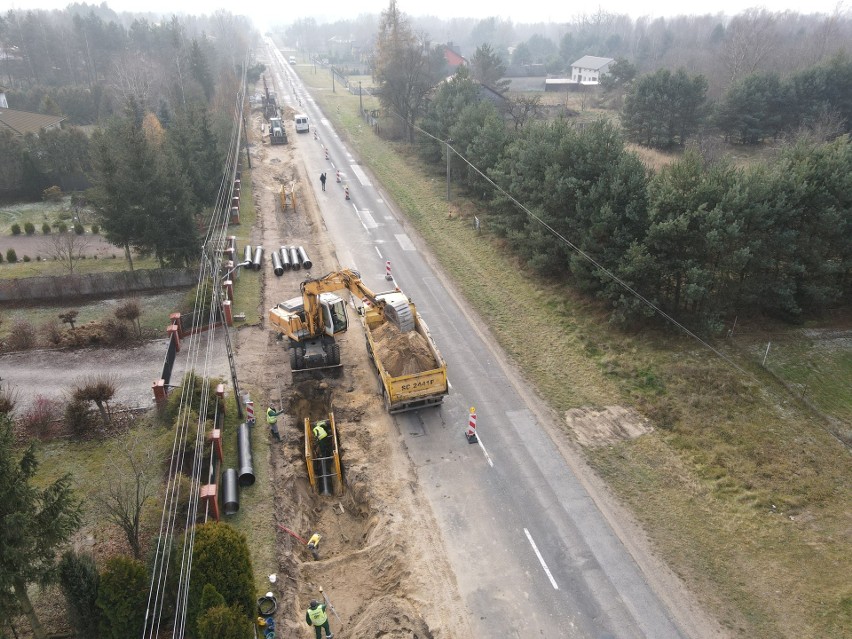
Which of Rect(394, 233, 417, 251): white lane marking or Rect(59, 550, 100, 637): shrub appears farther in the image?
Rect(394, 233, 417, 251): white lane marking

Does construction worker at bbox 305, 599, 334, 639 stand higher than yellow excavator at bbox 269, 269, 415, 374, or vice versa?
yellow excavator at bbox 269, 269, 415, 374

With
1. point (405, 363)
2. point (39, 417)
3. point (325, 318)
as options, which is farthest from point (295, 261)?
point (39, 417)

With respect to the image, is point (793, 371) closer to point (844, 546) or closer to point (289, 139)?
point (844, 546)

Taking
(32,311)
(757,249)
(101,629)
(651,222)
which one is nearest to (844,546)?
(757,249)

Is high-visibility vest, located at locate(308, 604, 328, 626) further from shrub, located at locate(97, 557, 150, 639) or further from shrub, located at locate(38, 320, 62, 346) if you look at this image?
shrub, located at locate(38, 320, 62, 346)

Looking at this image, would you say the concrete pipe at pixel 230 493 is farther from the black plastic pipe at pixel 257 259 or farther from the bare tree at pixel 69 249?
the bare tree at pixel 69 249

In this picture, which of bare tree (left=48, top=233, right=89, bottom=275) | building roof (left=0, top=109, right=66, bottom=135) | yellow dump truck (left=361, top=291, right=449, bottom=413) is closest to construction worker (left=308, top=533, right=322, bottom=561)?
yellow dump truck (left=361, top=291, right=449, bottom=413)

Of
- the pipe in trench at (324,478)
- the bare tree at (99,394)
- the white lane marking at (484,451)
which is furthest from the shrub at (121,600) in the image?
the white lane marking at (484,451)
